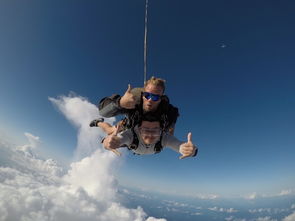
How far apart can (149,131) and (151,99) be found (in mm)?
712

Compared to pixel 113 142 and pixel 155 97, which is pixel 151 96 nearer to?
pixel 155 97

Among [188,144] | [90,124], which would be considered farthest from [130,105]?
[90,124]

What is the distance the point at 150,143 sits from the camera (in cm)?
412

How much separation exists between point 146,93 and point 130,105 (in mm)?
414

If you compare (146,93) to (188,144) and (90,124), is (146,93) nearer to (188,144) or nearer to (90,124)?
(188,144)

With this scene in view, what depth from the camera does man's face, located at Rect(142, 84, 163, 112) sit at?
3436mm

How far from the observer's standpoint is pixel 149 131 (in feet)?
12.9

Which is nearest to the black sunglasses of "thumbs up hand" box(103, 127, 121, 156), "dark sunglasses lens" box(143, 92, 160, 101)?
"dark sunglasses lens" box(143, 92, 160, 101)

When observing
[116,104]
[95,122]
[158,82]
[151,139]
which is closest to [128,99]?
[116,104]

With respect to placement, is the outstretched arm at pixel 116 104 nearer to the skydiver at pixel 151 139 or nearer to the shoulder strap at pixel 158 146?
the skydiver at pixel 151 139

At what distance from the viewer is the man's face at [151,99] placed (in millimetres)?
3436

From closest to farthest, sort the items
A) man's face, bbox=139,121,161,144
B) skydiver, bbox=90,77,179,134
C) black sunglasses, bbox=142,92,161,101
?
skydiver, bbox=90,77,179,134 < black sunglasses, bbox=142,92,161,101 < man's face, bbox=139,121,161,144

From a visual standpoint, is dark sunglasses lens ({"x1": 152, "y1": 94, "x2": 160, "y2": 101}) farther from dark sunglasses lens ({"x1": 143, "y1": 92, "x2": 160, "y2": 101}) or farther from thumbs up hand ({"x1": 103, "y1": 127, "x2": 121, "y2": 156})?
thumbs up hand ({"x1": 103, "y1": 127, "x2": 121, "y2": 156})

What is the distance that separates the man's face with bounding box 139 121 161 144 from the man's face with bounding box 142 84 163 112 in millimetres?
302
